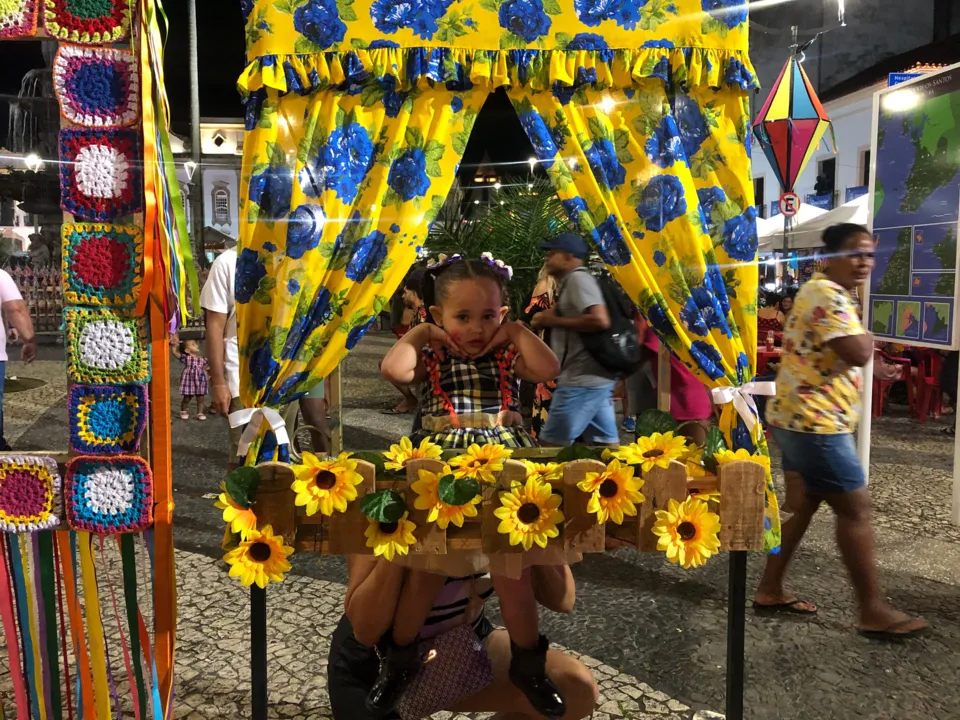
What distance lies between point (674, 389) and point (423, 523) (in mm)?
2301

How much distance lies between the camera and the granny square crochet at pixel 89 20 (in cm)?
206

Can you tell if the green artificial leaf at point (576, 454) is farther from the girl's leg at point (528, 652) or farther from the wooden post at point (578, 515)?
the girl's leg at point (528, 652)

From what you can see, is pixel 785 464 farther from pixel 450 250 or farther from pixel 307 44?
pixel 307 44

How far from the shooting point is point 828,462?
10.2 ft

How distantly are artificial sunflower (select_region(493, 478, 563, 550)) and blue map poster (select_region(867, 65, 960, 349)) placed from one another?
3434mm

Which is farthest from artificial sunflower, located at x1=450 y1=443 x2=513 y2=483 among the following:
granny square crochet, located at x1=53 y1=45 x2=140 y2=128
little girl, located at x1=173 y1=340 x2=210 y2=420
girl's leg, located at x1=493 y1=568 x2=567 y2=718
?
little girl, located at x1=173 y1=340 x2=210 y2=420

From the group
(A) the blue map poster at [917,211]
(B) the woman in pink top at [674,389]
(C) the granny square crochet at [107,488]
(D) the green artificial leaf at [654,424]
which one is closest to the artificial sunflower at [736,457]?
(D) the green artificial leaf at [654,424]

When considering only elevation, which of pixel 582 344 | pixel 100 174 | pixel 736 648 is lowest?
pixel 736 648

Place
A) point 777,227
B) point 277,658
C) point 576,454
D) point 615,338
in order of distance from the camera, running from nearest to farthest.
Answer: point 576,454 < point 277,658 < point 615,338 < point 777,227

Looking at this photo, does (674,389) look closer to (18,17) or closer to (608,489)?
(608,489)

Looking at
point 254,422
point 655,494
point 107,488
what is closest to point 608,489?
point 655,494

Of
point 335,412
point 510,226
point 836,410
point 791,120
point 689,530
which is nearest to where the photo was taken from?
point 689,530

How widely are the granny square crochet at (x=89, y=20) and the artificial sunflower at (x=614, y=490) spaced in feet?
5.56

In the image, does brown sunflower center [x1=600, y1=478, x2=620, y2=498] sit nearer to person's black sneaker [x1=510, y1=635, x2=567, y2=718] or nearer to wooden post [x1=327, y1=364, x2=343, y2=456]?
person's black sneaker [x1=510, y1=635, x2=567, y2=718]
